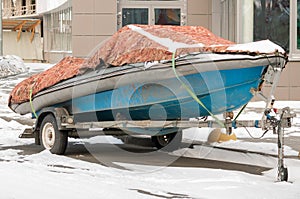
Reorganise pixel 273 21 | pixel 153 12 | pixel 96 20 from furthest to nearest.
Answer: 1. pixel 153 12
2. pixel 96 20
3. pixel 273 21

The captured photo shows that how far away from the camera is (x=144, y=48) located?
30.5 ft

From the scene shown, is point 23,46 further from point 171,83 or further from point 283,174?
point 283,174

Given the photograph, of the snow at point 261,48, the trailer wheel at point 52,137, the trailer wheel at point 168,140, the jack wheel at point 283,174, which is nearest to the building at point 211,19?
the trailer wheel at point 168,140

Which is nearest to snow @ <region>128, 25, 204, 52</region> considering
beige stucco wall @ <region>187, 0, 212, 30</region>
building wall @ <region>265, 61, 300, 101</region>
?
building wall @ <region>265, 61, 300, 101</region>

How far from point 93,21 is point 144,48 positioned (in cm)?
1484

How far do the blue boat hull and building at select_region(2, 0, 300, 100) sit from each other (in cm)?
336

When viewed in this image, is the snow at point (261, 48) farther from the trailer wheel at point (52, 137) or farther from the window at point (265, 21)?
the window at point (265, 21)

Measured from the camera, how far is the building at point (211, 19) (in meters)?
18.5

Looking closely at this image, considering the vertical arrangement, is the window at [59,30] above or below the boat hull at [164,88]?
above

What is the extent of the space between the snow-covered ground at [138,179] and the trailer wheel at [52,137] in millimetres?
201

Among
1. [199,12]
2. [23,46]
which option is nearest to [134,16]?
[199,12]

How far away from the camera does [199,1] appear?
79.2 feet

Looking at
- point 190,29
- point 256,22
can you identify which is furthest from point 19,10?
point 190,29

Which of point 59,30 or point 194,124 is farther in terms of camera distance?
point 59,30
